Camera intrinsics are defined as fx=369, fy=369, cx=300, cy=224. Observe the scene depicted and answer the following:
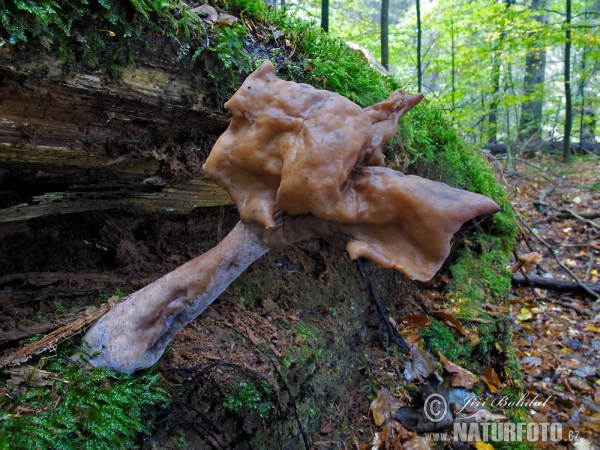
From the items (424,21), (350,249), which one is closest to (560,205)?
(424,21)

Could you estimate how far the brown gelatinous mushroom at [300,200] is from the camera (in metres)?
1.64

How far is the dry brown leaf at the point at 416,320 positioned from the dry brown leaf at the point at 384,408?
78cm

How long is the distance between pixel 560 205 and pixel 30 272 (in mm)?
11109

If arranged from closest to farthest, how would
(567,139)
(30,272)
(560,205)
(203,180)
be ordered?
(30,272) → (203,180) → (560,205) → (567,139)

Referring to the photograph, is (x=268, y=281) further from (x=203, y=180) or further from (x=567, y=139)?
(x=567, y=139)

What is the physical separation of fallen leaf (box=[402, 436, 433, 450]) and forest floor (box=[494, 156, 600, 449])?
1765 millimetres

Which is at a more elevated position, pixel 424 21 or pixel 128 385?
pixel 424 21

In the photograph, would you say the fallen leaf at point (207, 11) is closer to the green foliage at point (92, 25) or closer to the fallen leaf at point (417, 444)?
the green foliage at point (92, 25)

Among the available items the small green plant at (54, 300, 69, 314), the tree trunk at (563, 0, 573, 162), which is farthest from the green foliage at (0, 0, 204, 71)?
the tree trunk at (563, 0, 573, 162)

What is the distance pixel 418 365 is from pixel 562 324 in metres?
3.51

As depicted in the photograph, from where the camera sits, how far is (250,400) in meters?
2.37

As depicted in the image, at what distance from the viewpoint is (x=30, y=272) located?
2615mm

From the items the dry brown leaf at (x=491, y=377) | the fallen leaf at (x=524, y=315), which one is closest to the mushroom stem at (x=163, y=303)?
the dry brown leaf at (x=491, y=377)

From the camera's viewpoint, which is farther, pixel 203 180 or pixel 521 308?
pixel 521 308
